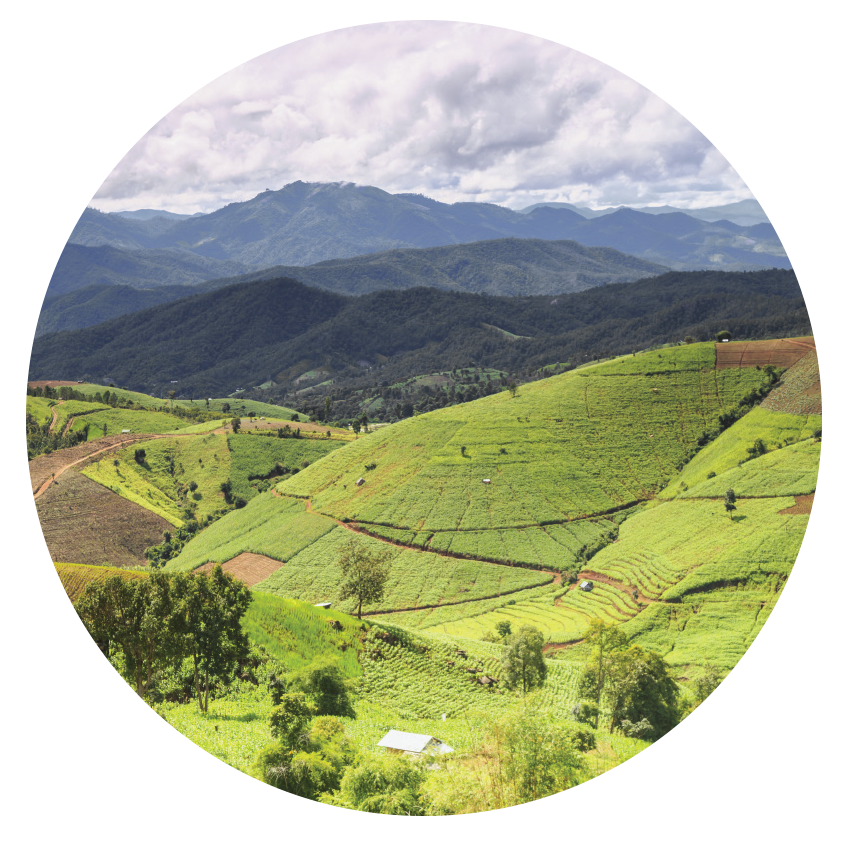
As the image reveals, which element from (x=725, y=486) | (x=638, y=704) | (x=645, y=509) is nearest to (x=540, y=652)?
(x=638, y=704)

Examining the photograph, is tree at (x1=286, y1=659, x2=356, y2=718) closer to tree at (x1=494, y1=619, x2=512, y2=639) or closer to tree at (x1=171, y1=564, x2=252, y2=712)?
tree at (x1=171, y1=564, x2=252, y2=712)

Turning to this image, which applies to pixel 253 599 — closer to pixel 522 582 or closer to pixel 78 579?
pixel 78 579

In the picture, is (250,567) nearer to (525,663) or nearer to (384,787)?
(525,663)

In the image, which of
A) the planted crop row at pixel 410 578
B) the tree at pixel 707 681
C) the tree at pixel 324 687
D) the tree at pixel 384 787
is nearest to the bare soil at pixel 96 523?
the planted crop row at pixel 410 578

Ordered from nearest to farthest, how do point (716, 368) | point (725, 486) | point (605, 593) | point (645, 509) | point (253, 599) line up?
point (253, 599) < point (605, 593) < point (725, 486) < point (645, 509) < point (716, 368)

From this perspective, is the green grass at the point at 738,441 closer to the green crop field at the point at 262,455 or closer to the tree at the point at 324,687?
the tree at the point at 324,687

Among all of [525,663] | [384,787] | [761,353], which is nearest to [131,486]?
[525,663]

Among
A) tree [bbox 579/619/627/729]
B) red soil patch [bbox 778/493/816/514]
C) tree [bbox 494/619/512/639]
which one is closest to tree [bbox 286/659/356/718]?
tree [bbox 579/619/627/729]
